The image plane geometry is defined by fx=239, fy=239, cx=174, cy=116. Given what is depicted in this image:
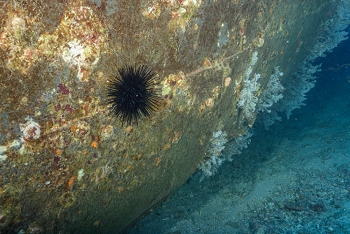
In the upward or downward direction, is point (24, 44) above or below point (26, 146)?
above

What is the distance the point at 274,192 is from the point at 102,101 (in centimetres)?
371

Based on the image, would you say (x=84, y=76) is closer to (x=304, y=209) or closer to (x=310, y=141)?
(x=304, y=209)

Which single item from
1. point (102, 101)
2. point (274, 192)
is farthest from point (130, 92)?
point (274, 192)

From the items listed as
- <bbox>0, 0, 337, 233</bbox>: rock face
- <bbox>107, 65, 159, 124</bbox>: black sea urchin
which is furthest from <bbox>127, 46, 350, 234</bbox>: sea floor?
<bbox>107, 65, 159, 124</bbox>: black sea urchin

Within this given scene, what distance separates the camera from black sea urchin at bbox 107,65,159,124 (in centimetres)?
227

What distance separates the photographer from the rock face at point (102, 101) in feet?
5.95

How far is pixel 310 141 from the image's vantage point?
6391 millimetres

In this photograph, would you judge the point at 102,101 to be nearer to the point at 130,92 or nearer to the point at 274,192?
the point at 130,92

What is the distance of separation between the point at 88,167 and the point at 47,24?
1377mm

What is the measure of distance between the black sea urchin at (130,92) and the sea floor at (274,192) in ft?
7.33

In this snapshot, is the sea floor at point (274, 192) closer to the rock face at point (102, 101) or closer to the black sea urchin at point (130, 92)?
the rock face at point (102, 101)

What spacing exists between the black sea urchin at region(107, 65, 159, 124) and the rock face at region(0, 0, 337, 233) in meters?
0.07

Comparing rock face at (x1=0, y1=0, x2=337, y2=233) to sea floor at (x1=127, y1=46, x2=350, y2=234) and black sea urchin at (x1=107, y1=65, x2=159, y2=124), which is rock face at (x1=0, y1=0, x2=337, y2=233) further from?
sea floor at (x1=127, y1=46, x2=350, y2=234)

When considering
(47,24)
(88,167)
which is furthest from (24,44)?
(88,167)
